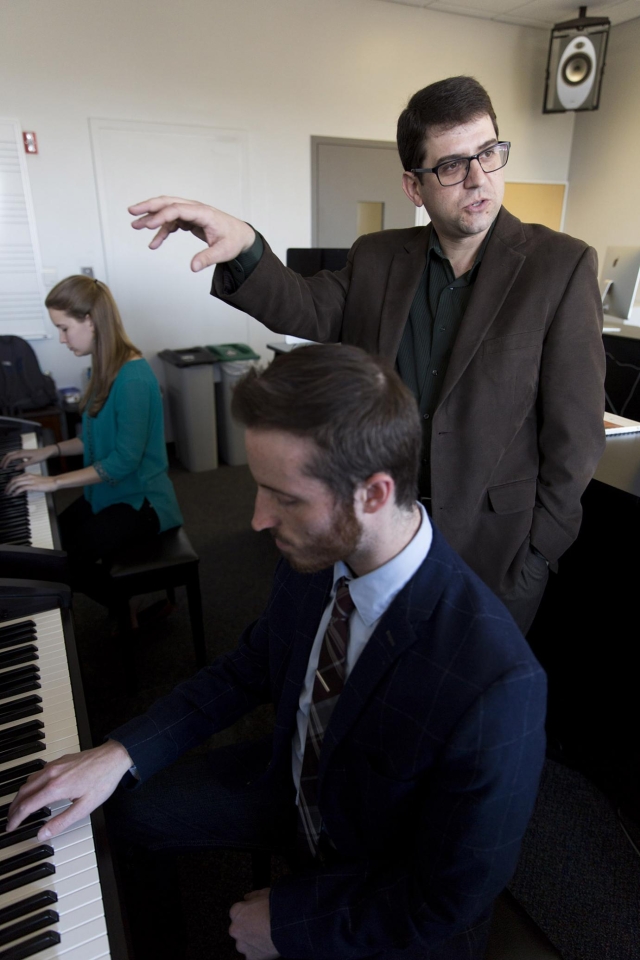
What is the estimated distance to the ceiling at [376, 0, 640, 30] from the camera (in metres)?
4.70

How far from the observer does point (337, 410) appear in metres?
0.78

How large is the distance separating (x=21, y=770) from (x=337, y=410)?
783mm

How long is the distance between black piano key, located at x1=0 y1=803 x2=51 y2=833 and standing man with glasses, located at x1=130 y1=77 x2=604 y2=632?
3.15 ft

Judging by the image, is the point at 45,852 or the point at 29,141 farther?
the point at 29,141

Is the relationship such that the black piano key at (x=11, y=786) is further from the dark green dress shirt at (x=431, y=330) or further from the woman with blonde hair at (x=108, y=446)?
the woman with blonde hair at (x=108, y=446)

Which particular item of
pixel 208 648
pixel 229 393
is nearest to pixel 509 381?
pixel 208 648

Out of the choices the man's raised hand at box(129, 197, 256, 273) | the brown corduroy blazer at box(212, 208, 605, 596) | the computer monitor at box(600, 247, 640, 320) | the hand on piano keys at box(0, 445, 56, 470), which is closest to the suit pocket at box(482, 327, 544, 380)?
the brown corduroy blazer at box(212, 208, 605, 596)

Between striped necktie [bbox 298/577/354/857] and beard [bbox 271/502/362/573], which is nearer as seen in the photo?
beard [bbox 271/502/362/573]

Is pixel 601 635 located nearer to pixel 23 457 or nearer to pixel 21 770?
pixel 21 770

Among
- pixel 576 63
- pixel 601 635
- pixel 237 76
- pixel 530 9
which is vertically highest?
pixel 530 9

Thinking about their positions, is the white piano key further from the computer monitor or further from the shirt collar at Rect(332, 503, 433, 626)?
the computer monitor

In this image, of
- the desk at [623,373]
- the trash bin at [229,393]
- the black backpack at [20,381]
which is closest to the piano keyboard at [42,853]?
the desk at [623,373]

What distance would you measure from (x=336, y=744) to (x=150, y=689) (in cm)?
155

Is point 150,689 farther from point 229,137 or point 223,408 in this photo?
point 229,137
